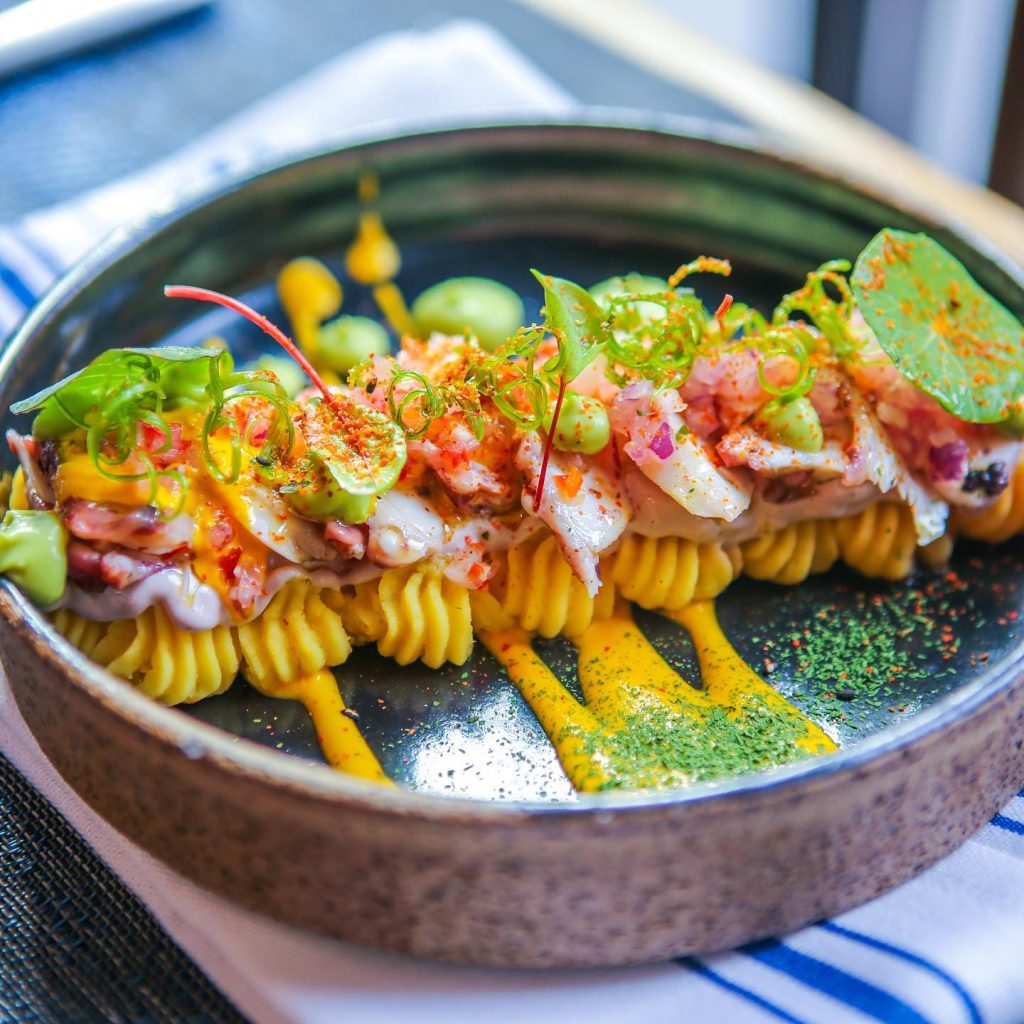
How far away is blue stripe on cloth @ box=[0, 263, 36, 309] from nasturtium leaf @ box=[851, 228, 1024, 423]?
257 cm

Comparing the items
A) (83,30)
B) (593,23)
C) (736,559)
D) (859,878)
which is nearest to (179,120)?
(83,30)

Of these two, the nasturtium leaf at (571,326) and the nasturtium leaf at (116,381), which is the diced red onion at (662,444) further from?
the nasturtium leaf at (116,381)

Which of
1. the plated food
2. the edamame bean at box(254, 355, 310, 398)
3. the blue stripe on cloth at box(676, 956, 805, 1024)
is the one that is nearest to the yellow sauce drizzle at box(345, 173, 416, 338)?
the edamame bean at box(254, 355, 310, 398)

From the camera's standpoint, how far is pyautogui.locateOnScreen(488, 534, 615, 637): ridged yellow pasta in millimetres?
3172

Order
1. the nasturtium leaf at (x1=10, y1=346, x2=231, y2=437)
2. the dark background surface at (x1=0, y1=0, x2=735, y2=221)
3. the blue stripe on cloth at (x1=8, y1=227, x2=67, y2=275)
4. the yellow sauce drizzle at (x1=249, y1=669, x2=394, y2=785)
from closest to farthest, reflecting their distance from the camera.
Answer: the nasturtium leaf at (x1=10, y1=346, x2=231, y2=437), the yellow sauce drizzle at (x1=249, y1=669, x2=394, y2=785), the blue stripe on cloth at (x1=8, y1=227, x2=67, y2=275), the dark background surface at (x1=0, y1=0, x2=735, y2=221)

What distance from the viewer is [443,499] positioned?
306cm

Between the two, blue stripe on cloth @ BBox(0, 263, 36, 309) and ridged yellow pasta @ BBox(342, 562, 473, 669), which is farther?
blue stripe on cloth @ BBox(0, 263, 36, 309)

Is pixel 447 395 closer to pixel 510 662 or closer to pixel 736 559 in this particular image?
pixel 510 662

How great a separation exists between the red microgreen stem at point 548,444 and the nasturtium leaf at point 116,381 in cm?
73

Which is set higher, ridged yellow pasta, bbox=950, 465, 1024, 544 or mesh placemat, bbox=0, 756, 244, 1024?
ridged yellow pasta, bbox=950, 465, 1024, 544

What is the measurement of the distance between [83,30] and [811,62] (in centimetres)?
380

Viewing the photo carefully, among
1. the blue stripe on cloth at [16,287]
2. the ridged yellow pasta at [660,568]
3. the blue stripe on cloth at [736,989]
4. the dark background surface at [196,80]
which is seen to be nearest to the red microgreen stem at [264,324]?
the ridged yellow pasta at [660,568]

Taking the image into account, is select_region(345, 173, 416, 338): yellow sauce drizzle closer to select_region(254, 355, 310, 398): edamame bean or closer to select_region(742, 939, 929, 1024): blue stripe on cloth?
select_region(254, 355, 310, 398): edamame bean

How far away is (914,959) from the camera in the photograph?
254 centimetres
